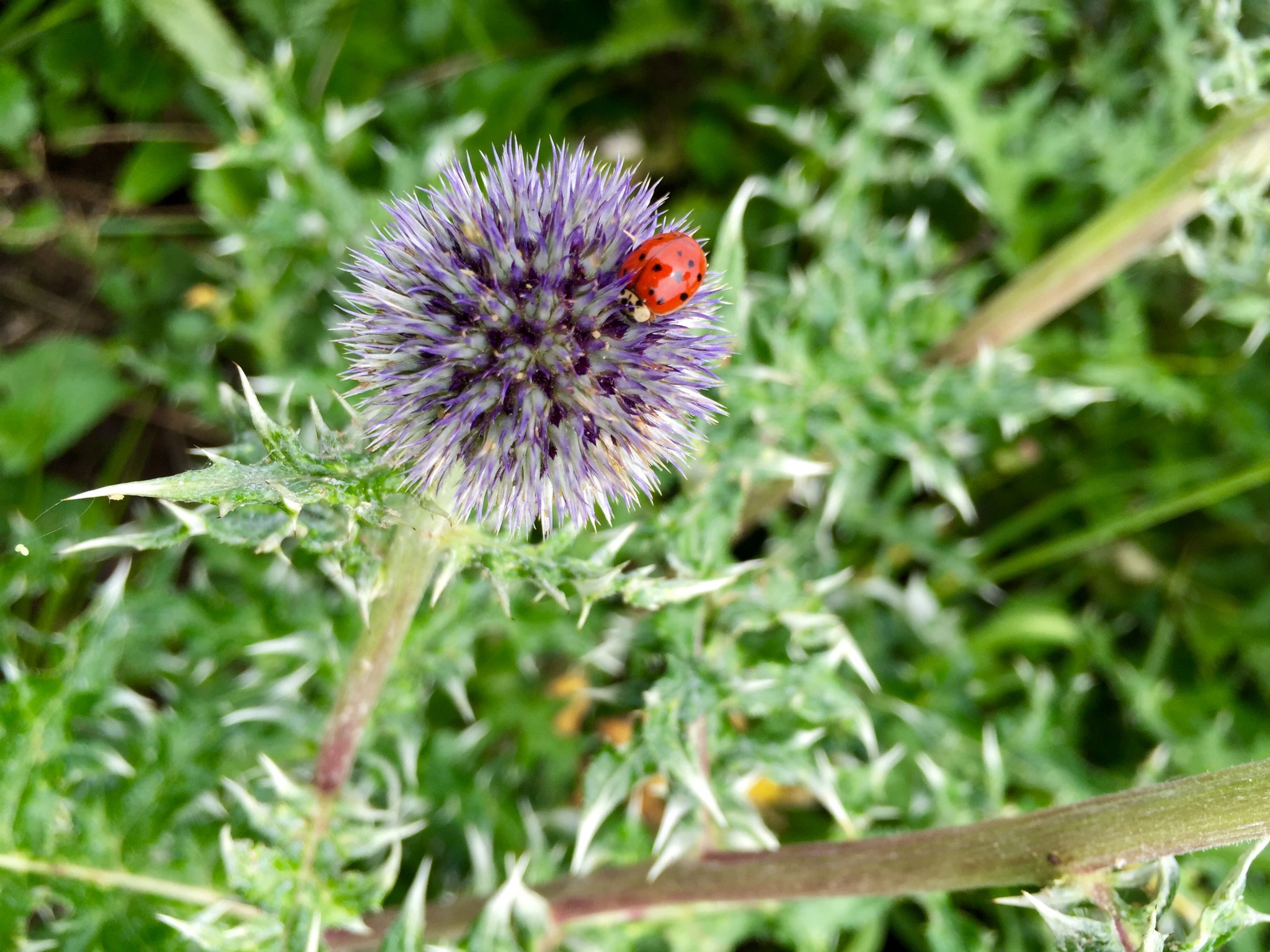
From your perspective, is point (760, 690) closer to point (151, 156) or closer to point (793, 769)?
point (793, 769)

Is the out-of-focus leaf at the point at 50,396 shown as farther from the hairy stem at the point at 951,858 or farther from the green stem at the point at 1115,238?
the green stem at the point at 1115,238

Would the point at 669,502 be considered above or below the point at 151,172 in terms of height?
below

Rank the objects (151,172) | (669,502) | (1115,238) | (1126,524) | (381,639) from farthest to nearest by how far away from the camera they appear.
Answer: (151,172) < (1126,524) < (669,502) < (1115,238) < (381,639)

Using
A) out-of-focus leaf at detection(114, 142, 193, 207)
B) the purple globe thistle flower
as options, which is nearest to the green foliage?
out-of-focus leaf at detection(114, 142, 193, 207)

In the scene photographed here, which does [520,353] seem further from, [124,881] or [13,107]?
[13,107]

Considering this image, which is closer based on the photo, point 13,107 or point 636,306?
point 636,306

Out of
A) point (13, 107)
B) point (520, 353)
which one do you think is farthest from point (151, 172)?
point (520, 353)

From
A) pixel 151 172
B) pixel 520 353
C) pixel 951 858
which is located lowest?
Answer: pixel 951 858

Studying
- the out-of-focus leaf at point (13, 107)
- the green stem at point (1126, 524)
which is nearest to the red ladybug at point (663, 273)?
the green stem at point (1126, 524)

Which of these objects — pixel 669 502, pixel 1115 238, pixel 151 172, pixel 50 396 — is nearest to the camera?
pixel 1115 238
